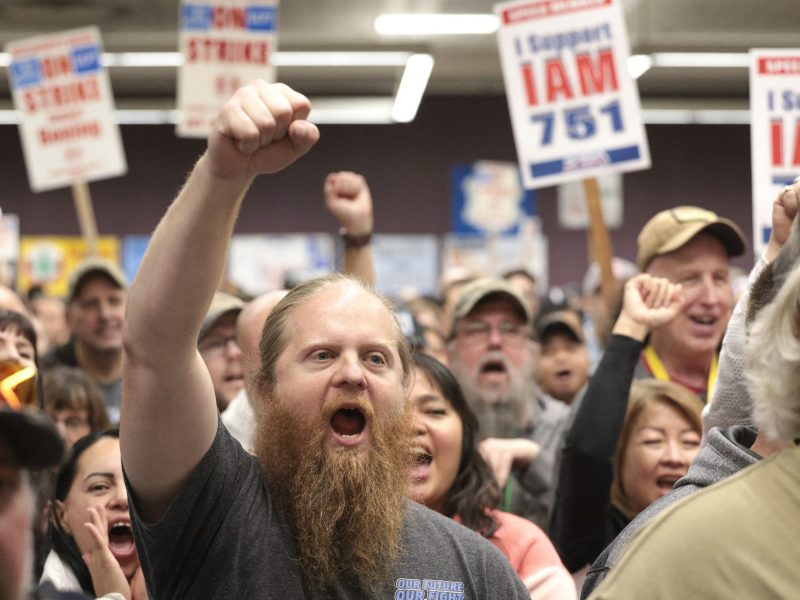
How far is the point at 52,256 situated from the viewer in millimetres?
15789

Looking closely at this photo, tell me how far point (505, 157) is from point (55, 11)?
7.31m

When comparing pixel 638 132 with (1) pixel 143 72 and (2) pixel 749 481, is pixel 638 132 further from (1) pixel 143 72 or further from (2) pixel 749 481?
(1) pixel 143 72

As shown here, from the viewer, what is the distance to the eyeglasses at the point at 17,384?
2264 millimetres

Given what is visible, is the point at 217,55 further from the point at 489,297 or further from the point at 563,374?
the point at 489,297

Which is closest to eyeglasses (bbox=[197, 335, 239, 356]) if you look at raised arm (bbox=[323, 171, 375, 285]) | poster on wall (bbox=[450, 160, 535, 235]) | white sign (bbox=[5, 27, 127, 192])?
raised arm (bbox=[323, 171, 375, 285])

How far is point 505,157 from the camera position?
55.7 ft

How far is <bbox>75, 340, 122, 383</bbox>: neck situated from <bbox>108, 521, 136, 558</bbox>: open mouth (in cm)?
221

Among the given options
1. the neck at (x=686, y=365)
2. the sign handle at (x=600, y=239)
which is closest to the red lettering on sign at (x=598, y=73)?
the sign handle at (x=600, y=239)

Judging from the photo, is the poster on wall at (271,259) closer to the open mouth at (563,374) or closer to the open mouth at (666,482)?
the open mouth at (563,374)

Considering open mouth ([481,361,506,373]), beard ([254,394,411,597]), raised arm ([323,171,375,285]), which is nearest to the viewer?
beard ([254,394,411,597])

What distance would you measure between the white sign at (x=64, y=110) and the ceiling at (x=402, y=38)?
5.24 m

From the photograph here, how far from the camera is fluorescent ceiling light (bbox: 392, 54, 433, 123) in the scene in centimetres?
1377

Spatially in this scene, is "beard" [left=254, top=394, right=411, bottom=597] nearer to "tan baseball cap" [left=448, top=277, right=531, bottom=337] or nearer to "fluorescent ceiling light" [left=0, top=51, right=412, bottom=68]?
"tan baseball cap" [left=448, top=277, right=531, bottom=337]

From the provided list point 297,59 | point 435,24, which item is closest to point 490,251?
point 435,24
